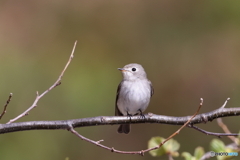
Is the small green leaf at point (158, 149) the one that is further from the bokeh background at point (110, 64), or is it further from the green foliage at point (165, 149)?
the bokeh background at point (110, 64)

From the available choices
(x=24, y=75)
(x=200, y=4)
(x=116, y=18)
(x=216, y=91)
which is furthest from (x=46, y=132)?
(x=200, y=4)

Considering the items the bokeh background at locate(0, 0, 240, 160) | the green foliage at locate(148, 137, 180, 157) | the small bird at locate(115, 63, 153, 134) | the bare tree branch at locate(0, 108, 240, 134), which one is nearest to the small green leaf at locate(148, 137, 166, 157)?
the green foliage at locate(148, 137, 180, 157)

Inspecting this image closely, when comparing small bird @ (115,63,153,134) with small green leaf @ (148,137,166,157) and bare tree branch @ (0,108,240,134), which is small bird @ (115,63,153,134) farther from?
small green leaf @ (148,137,166,157)

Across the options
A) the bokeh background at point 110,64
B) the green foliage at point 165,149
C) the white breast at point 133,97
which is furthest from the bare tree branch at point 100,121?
the bokeh background at point 110,64

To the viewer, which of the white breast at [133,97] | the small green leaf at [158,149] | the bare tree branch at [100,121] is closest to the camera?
the small green leaf at [158,149]

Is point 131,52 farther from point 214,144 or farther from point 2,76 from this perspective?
point 214,144

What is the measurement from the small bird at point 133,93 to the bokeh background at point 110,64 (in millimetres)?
1523

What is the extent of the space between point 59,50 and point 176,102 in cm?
268

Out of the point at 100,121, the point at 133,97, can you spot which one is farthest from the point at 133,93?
the point at 100,121

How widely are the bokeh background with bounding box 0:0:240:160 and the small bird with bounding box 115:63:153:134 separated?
60.0 inches

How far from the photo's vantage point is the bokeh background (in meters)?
6.43

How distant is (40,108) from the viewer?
21.2 feet

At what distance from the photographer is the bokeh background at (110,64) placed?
6430 millimetres

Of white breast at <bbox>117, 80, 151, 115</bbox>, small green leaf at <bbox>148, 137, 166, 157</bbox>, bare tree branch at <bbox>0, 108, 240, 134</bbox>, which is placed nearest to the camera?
small green leaf at <bbox>148, 137, 166, 157</bbox>
